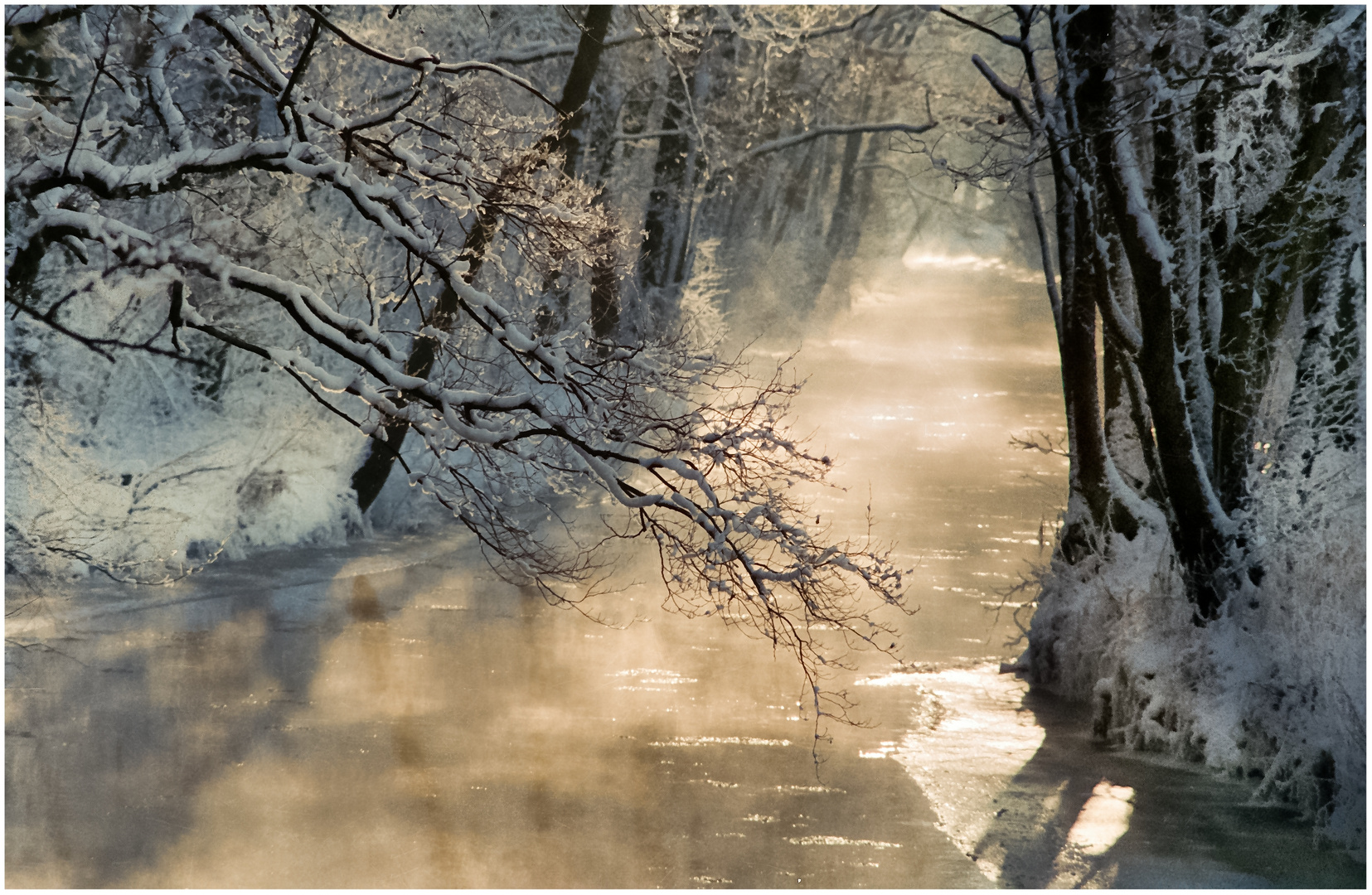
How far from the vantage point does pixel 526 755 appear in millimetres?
7551

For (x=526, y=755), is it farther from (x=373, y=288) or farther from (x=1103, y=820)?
(x=1103, y=820)

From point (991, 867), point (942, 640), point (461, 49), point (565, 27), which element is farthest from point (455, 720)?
point (565, 27)

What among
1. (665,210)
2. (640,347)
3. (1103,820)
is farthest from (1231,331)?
(665,210)

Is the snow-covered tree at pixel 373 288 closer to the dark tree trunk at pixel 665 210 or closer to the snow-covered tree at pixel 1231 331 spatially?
the snow-covered tree at pixel 1231 331

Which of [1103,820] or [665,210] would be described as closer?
[1103,820]

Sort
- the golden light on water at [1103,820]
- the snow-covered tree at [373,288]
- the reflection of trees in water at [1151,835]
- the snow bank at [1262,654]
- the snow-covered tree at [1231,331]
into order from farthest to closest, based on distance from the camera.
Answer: the snow-covered tree at [1231,331], the snow bank at [1262,654], the golden light on water at [1103,820], the reflection of trees in water at [1151,835], the snow-covered tree at [373,288]

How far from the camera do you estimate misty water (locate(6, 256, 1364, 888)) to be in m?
6.13

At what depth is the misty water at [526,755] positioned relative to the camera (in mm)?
6129

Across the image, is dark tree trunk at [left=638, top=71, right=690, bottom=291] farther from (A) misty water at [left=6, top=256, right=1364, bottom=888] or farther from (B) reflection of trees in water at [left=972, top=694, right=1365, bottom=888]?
(B) reflection of trees in water at [left=972, top=694, right=1365, bottom=888]

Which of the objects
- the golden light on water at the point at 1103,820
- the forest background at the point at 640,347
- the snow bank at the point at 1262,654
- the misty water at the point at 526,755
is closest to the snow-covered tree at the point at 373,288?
the forest background at the point at 640,347

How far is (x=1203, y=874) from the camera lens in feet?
20.0

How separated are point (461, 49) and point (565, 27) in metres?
2.22

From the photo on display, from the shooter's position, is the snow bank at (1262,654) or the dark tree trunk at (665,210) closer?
the snow bank at (1262,654)

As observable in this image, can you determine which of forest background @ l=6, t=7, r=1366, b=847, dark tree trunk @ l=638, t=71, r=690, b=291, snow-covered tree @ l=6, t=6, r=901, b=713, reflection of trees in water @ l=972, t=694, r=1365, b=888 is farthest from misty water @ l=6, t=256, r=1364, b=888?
dark tree trunk @ l=638, t=71, r=690, b=291
